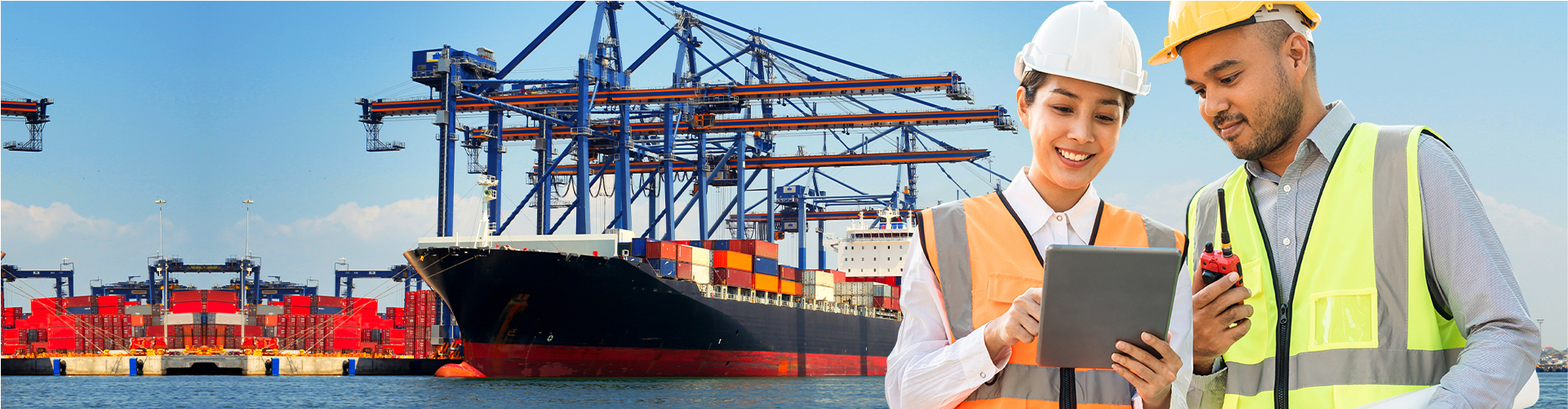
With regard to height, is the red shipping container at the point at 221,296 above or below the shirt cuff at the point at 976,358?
below

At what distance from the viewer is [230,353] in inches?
1960

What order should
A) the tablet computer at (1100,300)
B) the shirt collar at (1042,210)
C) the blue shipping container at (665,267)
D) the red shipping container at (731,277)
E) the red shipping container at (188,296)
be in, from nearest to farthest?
the tablet computer at (1100,300) < the shirt collar at (1042,210) < the blue shipping container at (665,267) < the red shipping container at (731,277) < the red shipping container at (188,296)

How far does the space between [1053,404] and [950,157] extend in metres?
41.0

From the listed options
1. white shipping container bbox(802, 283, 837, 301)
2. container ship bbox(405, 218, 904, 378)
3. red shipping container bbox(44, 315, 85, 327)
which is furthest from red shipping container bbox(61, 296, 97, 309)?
white shipping container bbox(802, 283, 837, 301)

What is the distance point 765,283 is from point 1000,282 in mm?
32118

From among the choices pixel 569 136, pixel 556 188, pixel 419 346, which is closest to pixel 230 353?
pixel 419 346

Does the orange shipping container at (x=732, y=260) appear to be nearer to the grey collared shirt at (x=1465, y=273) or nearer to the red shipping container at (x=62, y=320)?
the grey collared shirt at (x=1465, y=273)

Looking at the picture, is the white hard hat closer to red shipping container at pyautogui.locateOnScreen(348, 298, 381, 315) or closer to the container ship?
the container ship

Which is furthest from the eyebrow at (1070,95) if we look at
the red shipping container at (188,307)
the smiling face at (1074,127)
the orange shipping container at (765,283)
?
the red shipping container at (188,307)

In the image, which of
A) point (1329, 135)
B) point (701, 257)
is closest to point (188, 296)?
point (701, 257)

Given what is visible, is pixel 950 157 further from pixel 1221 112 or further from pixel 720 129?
pixel 1221 112

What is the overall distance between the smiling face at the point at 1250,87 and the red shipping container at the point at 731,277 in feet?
99.8

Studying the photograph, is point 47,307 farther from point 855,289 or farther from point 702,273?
point 702,273

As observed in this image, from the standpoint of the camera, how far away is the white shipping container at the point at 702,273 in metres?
31.5
